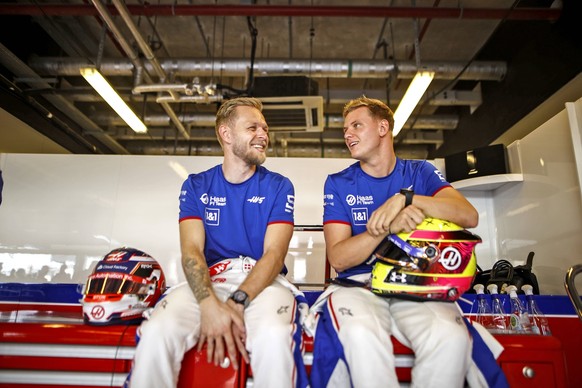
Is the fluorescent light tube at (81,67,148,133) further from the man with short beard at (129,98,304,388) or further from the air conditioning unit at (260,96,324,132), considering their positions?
the man with short beard at (129,98,304,388)

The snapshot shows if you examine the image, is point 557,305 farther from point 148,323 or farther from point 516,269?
point 148,323

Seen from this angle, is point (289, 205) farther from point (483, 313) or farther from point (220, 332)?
point (483, 313)

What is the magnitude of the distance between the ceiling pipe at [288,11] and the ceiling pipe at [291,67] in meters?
0.94

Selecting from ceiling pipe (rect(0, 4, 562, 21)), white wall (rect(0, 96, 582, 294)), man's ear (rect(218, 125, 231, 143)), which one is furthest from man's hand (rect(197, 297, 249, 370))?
white wall (rect(0, 96, 582, 294))

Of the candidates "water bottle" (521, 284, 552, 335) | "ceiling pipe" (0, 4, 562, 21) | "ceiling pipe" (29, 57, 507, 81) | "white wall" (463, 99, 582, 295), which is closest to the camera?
"water bottle" (521, 284, 552, 335)

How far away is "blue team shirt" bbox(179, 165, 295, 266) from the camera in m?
1.80

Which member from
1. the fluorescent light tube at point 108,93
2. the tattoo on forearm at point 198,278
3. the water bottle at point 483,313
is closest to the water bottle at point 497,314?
the water bottle at point 483,313

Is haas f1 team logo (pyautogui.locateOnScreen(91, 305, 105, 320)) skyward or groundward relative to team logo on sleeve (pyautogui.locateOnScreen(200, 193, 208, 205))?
groundward

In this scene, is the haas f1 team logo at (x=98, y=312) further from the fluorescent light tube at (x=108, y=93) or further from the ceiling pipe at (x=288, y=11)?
the ceiling pipe at (x=288, y=11)

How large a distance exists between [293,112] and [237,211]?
300 centimetres

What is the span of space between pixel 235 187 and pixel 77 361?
955mm

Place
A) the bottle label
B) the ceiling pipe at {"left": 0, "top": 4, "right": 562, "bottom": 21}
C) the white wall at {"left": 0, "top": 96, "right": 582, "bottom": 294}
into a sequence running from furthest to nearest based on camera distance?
the white wall at {"left": 0, "top": 96, "right": 582, "bottom": 294}
the ceiling pipe at {"left": 0, "top": 4, "right": 562, "bottom": 21}
the bottle label

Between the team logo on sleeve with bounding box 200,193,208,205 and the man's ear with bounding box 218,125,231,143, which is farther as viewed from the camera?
the man's ear with bounding box 218,125,231,143

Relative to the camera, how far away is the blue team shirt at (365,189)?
1.85 metres
